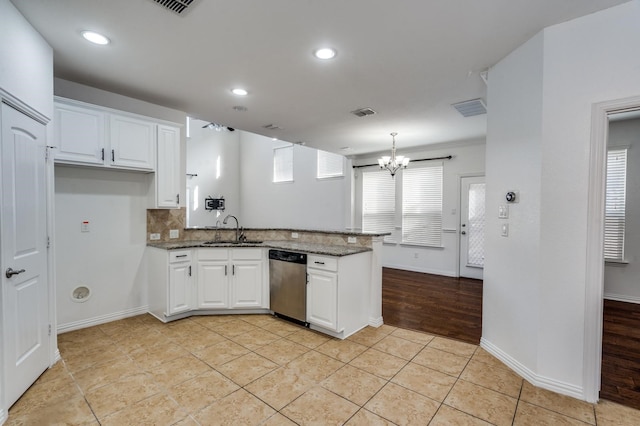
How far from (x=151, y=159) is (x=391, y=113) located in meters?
3.11

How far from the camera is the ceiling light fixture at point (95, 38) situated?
224 cm

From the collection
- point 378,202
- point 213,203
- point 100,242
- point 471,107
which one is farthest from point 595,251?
point 213,203

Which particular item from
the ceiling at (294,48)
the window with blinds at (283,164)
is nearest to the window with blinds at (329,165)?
the window with blinds at (283,164)

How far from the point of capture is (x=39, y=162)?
2.30m

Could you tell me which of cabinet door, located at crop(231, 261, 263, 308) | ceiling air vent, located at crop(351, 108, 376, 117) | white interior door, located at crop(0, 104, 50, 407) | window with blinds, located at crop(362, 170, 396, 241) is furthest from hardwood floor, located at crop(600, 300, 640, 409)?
white interior door, located at crop(0, 104, 50, 407)

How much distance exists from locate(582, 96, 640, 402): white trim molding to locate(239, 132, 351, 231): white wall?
5.20 m

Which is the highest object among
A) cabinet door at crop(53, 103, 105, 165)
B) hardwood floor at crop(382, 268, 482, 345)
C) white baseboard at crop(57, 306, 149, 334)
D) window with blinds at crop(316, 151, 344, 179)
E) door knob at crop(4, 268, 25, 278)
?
window with blinds at crop(316, 151, 344, 179)

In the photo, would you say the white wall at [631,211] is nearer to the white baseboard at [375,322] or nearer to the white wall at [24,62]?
the white baseboard at [375,322]

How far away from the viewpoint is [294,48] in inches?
95.7

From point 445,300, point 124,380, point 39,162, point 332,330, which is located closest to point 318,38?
point 39,162

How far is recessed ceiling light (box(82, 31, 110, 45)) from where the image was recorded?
2.24 m

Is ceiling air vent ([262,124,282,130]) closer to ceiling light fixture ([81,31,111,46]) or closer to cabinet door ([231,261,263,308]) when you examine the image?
cabinet door ([231,261,263,308])

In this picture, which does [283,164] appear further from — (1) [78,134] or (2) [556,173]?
(2) [556,173]

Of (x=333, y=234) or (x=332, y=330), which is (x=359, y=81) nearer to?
(x=333, y=234)
